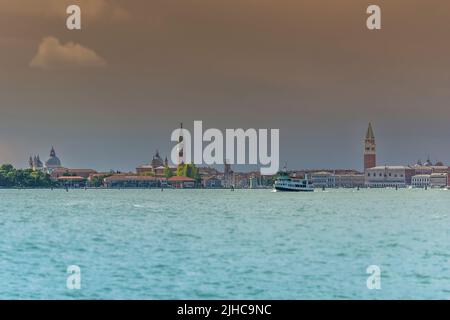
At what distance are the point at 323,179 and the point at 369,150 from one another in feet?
45.2

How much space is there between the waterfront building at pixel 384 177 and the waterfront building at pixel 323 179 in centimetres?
631

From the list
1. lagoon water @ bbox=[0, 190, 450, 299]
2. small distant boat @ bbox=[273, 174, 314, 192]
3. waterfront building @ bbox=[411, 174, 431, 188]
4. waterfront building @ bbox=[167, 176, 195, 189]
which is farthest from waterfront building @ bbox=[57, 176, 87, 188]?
lagoon water @ bbox=[0, 190, 450, 299]

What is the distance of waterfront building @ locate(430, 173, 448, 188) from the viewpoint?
16812 cm

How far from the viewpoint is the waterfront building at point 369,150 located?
14800 cm

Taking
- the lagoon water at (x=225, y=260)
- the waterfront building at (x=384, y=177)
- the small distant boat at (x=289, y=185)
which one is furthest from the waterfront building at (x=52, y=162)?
the lagoon water at (x=225, y=260)

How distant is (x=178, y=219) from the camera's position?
36.0 m

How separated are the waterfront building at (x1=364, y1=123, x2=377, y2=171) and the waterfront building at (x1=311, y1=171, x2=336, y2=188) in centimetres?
661

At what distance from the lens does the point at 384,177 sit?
168m

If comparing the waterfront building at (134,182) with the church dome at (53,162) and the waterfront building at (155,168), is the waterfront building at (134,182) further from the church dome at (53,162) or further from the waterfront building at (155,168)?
the church dome at (53,162)

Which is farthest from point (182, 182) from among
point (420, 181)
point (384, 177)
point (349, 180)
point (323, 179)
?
point (420, 181)

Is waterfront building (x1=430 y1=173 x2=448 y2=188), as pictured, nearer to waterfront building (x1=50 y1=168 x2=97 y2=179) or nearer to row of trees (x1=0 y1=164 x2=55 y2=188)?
waterfront building (x1=50 y1=168 x2=97 y2=179)
